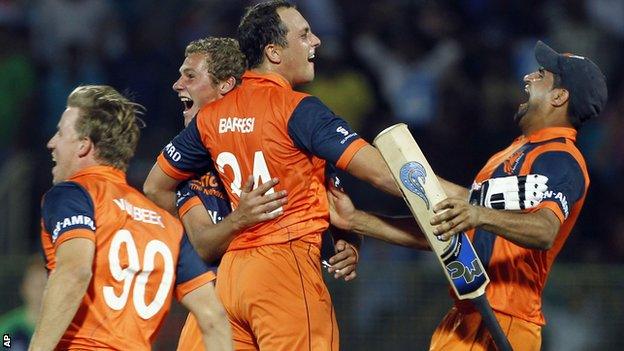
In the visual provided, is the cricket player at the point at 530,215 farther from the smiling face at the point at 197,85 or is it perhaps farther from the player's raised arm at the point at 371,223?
the smiling face at the point at 197,85

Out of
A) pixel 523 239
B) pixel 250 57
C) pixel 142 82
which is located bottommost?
pixel 523 239

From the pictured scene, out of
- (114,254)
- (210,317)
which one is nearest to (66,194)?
(114,254)

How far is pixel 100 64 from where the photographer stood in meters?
12.1

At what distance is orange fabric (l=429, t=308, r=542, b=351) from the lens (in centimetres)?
589

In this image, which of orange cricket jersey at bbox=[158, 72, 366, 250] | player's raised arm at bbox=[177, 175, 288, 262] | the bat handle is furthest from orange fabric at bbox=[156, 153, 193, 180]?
the bat handle

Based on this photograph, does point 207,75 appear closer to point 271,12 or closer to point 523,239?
point 271,12

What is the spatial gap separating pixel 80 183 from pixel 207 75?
1538 millimetres

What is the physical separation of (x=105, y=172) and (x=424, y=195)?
135 cm

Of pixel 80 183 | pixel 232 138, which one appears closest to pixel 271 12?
pixel 232 138

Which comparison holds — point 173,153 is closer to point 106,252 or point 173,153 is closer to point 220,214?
point 220,214

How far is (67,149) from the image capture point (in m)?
5.24

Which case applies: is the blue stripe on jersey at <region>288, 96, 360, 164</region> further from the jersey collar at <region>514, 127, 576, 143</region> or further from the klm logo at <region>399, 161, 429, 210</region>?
the jersey collar at <region>514, 127, 576, 143</region>

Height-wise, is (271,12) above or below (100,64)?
below

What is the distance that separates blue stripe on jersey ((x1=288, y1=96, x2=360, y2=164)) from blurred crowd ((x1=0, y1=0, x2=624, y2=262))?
5633 millimetres
